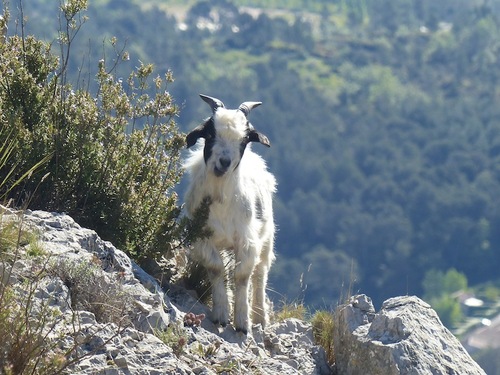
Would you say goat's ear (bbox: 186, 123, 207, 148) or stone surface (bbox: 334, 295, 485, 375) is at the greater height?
goat's ear (bbox: 186, 123, 207, 148)

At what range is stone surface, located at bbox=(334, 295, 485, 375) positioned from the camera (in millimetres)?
9195

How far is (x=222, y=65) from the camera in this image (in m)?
168

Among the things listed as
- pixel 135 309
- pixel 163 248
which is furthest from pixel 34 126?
pixel 135 309

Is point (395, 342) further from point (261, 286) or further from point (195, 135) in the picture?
point (261, 286)

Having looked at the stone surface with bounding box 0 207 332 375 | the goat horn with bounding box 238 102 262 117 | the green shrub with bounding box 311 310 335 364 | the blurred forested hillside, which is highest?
the blurred forested hillside

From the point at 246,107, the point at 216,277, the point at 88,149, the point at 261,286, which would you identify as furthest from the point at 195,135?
the point at 261,286

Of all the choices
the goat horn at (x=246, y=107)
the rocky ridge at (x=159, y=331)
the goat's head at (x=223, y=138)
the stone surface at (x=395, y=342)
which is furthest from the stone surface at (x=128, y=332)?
the goat horn at (x=246, y=107)

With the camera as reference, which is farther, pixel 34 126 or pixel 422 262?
pixel 422 262

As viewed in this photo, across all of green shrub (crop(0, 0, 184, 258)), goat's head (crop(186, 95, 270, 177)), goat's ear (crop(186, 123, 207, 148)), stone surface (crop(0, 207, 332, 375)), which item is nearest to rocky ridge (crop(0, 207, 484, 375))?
stone surface (crop(0, 207, 332, 375))

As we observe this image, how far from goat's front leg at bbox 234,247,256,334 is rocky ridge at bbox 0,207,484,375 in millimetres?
428

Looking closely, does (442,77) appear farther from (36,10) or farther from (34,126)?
(34,126)

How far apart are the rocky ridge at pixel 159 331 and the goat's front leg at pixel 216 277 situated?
346mm

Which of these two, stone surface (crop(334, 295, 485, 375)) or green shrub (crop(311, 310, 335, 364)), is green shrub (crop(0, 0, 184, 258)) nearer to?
green shrub (crop(311, 310, 335, 364))

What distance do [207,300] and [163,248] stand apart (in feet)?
2.24
